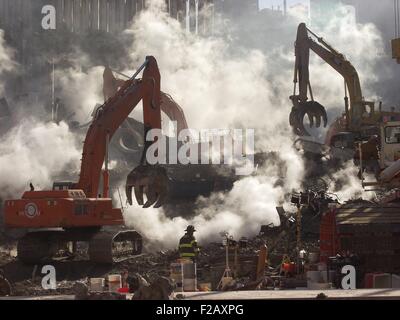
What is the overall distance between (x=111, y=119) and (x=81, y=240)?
3.52 m

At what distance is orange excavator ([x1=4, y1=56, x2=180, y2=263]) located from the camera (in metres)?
20.9

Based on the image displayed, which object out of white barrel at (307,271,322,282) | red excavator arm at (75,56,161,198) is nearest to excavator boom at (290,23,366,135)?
red excavator arm at (75,56,161,198)

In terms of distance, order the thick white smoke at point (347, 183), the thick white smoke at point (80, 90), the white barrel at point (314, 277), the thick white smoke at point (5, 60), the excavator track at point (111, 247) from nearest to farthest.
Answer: the white barrel at point (314, 277)
the excavator track at point (111, 247)
the thick white smoke at point (347, 183)
the thick white smoke at point (80, 90)
the thick white smoke at point (5, 60)

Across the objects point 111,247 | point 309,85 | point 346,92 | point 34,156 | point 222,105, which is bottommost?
point 111,247

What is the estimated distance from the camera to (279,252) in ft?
73.8

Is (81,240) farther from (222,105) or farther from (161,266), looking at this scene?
(222,105)

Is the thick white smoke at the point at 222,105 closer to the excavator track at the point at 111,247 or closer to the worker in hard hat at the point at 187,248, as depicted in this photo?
the excavator track at the point at 111,247

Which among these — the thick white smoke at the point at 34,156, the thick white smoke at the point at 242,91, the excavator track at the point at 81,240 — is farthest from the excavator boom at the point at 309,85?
the thick white smoke at the point at 34,156

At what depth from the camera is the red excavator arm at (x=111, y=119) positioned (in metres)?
22.3

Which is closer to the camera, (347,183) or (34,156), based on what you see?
(347,183)

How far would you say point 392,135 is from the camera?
2092 cm

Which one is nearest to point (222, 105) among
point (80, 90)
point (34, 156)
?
point (80, 90)
